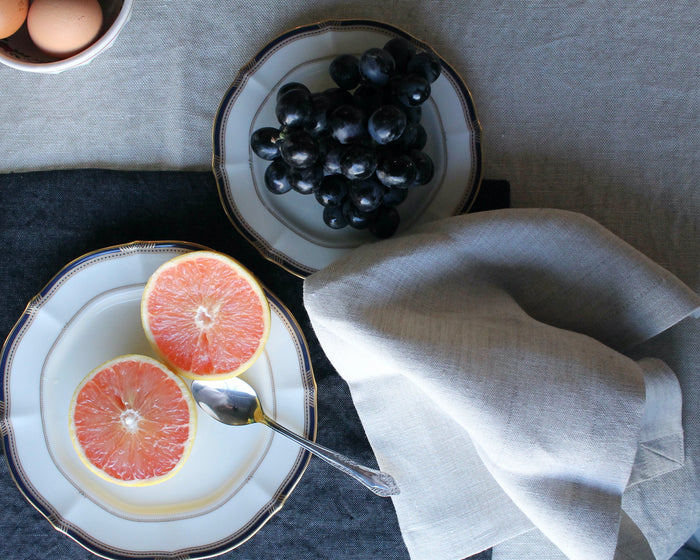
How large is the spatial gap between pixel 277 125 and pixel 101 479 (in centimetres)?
55

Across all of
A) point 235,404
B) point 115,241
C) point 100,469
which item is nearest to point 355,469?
point 235,404

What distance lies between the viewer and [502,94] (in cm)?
71

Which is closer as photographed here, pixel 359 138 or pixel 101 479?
pixel 359 138

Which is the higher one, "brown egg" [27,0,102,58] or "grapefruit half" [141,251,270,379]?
"brown egg" [27,0,102,58]

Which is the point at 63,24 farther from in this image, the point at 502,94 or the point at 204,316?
the point at 502,94

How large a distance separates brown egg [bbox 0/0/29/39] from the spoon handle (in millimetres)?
588

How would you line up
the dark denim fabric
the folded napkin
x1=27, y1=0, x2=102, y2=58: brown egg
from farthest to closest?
1. the dark denim fabric
2. x1=27, y1=0, x2=102, y2=58: brown egg
3. the folded napkin

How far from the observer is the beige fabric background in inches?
27.8

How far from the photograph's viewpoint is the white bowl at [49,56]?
607 mm

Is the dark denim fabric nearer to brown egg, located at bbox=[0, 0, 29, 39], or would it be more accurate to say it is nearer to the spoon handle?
the spoon handle

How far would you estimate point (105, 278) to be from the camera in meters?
0.67

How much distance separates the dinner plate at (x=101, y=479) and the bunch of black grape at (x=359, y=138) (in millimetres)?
171

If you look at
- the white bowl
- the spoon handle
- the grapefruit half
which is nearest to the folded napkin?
the spoon handle

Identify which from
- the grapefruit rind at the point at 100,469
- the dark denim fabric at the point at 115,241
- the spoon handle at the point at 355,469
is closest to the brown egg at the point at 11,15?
the dark denim fabric at the point at 115,241
